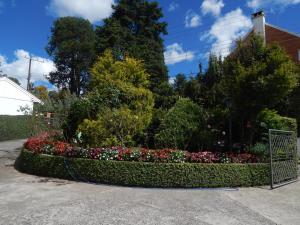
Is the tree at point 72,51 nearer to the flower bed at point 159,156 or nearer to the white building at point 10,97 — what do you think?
the white building at point 10,97

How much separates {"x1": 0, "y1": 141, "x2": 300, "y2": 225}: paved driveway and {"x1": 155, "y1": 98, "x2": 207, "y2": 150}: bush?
2.39m

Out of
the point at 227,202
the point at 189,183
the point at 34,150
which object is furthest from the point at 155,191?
the point at 34,150

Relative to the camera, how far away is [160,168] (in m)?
7.88

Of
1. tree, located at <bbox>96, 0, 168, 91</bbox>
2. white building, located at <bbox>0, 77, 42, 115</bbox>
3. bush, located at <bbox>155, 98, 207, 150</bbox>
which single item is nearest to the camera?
bush, located at <bbox>155, 98, 207, 150</bbox>

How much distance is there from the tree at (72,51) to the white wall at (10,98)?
43.4ft

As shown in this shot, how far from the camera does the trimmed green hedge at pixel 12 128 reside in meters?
20.3

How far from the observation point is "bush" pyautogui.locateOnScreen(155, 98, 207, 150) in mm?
9734

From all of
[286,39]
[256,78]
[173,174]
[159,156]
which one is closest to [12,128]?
[159,156]

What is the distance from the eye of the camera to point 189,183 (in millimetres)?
7793

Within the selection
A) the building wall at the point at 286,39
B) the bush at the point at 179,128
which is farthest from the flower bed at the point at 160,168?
the building wall at the point at 286,39

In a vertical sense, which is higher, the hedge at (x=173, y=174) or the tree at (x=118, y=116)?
the tree at (x=118, y=116)

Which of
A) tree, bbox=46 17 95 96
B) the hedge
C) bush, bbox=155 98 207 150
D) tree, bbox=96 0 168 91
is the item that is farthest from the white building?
the hedge

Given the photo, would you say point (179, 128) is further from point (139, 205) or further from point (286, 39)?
point (286, 39)

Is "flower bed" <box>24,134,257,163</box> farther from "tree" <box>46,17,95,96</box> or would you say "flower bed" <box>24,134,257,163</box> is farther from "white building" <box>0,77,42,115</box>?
"tree" <box>46,17,95,96</box>
